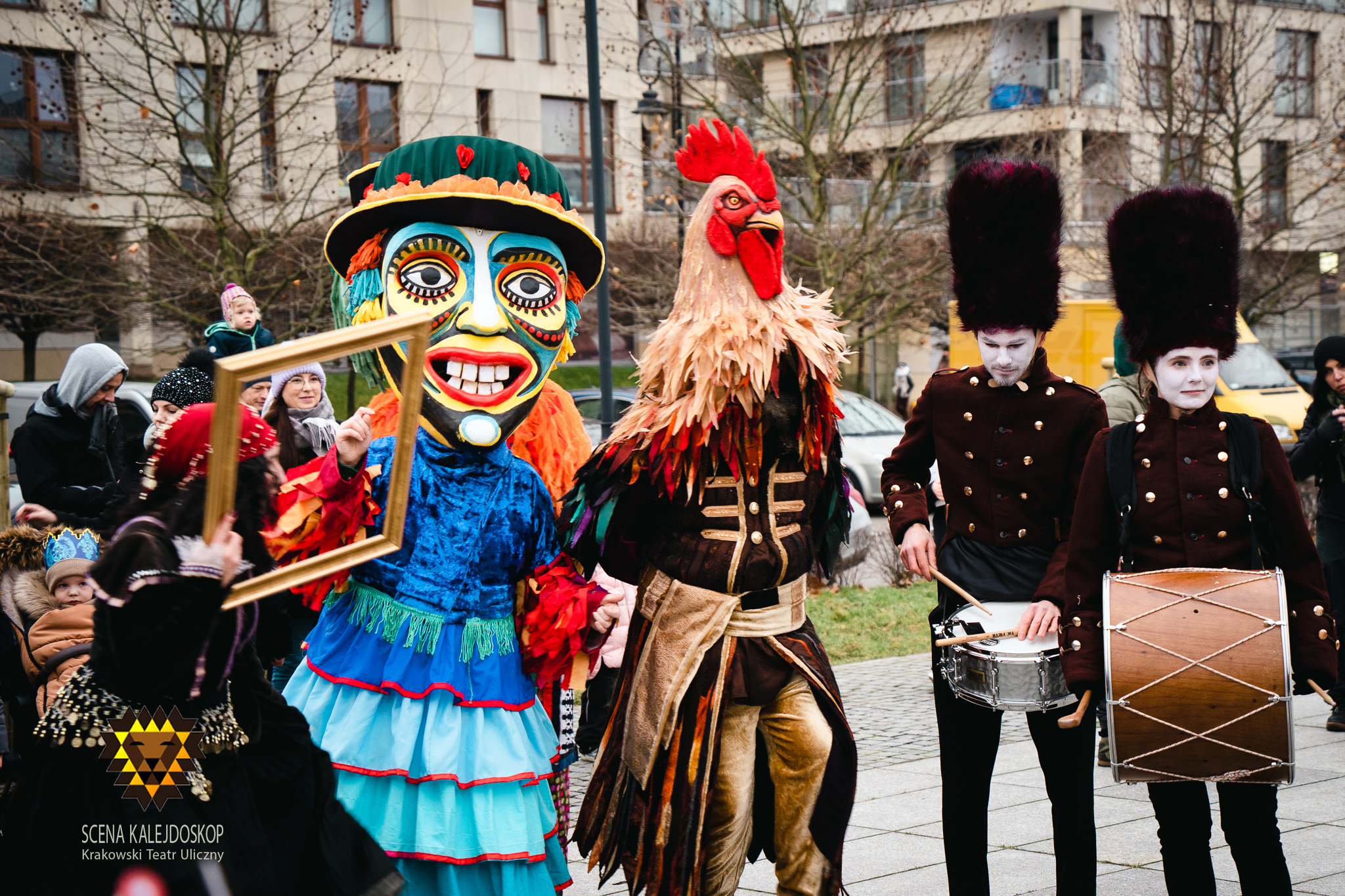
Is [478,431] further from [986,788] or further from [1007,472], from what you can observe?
[986,788]

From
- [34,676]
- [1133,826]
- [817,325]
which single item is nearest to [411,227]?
[817,325]

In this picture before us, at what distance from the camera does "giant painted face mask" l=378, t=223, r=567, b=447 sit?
366cm

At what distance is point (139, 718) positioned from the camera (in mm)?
2850

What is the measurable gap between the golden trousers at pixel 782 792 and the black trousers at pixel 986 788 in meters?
0.48

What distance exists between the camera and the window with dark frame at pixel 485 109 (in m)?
24.2

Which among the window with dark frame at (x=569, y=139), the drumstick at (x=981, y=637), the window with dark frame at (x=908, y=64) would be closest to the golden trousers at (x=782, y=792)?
the drumstick at (x=981, y=637)

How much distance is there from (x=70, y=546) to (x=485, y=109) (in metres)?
21.9

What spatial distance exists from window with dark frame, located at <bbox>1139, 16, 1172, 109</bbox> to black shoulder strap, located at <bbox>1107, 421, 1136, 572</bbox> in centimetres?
1503

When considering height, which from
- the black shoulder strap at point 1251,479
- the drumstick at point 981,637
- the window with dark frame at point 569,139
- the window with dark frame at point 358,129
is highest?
the window with dark frame at point 569,139

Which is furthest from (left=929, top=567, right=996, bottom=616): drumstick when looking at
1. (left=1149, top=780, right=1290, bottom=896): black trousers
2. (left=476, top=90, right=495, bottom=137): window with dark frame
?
(left=476, top=90, right=495, bottom=137): window with dark frame

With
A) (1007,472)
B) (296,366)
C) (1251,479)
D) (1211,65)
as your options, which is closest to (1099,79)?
(1211,65)

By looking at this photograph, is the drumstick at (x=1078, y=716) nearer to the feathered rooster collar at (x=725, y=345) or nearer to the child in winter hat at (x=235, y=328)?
the feathered rooster collar at (x=725, y=345)

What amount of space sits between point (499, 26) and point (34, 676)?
23.5 m

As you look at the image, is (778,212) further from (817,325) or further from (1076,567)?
(1076,567)
